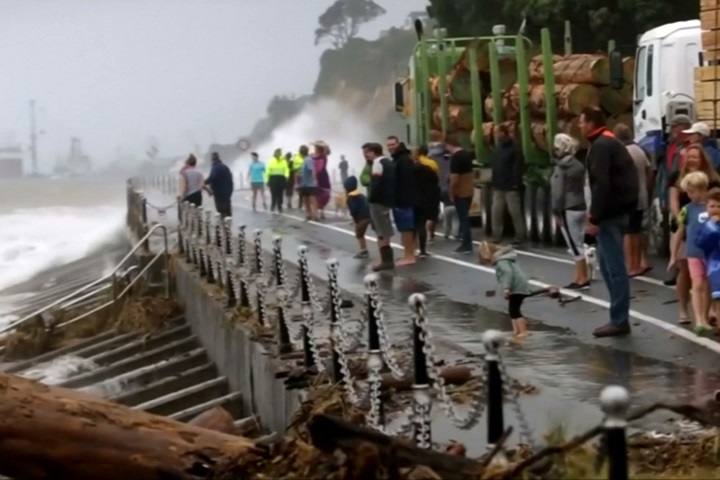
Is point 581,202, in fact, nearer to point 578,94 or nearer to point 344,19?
point 578,94

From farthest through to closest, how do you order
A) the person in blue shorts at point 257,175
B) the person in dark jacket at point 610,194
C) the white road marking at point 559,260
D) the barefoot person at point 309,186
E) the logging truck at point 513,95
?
the person in blue shorts at point 257,175
the barefoot person at point 309,186
the logging truck at point 513,95
the white road marking at point 559,260
the person in dark jacket at point 610,194

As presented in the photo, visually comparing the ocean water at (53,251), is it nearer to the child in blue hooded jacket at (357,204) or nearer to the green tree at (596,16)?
the child in blue hooded jacket at (357,204)

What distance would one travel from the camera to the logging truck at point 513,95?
23.7m

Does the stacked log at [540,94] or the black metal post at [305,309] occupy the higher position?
the stacked log at [540,94]

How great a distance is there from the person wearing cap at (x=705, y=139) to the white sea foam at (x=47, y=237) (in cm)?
3517

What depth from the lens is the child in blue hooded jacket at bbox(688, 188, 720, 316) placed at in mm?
12422

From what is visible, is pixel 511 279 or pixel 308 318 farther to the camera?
pixel 511 279

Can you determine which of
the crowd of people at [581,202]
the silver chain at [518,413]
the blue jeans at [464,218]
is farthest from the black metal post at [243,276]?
the silver chain at [518,413]

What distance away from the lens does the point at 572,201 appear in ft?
59.4

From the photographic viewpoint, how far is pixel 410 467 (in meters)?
6.80

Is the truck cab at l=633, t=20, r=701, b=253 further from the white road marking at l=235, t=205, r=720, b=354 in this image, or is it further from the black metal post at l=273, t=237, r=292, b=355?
the black metal post at l=273, t=237, r=292, b=355

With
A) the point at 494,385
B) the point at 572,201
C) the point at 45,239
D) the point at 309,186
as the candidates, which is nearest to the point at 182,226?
the point at 309,186

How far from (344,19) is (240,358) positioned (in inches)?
4788

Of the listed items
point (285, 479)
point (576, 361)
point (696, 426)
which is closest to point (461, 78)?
point (576, 361)
